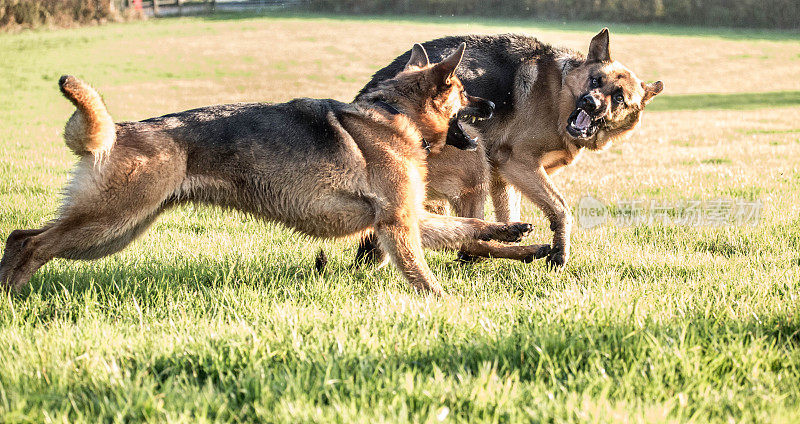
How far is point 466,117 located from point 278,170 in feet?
5.23

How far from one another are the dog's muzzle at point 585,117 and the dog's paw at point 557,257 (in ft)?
3.07

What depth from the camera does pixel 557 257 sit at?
18.1 feet

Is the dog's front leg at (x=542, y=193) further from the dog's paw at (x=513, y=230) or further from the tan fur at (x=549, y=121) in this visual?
the dog's paw at (x=513, y=230)

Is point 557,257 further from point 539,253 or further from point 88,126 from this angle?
point 88,126

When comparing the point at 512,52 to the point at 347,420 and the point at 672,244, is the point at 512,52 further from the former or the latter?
the point at 347,420

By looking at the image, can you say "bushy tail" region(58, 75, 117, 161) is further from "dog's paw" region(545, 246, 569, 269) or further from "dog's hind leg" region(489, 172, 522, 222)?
"dog's hind leg" region(489, 172, 522, 222)

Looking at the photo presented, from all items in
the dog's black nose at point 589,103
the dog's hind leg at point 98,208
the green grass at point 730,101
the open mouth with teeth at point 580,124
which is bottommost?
the green grass at point 730,101

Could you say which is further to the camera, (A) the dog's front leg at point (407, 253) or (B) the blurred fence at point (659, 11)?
(B) the blurred fence at point (659, 11)

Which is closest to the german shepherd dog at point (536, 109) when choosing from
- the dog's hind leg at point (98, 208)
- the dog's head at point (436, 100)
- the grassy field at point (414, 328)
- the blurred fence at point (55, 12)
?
the dog's head at point (436, 100)

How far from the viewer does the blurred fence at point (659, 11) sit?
38.4m

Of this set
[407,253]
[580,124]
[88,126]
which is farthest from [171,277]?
[580,124]

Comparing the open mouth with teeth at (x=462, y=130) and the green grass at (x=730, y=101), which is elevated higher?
the open mouth with teeth at (x=462, y=130)

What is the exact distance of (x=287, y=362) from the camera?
3.13m

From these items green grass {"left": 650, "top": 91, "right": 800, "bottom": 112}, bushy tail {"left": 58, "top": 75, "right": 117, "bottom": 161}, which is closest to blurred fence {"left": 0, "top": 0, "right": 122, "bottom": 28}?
green grass {"left": 650, "top": 91, "right": 800, "bottom": 112}
